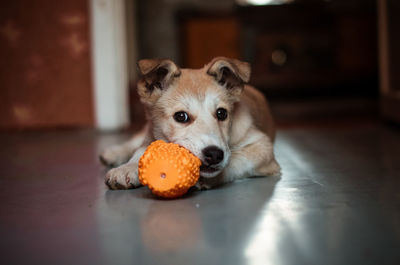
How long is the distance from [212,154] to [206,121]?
1.00ft

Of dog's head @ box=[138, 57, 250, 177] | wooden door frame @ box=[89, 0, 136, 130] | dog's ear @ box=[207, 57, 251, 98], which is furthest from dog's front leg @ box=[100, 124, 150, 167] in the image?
wooden door frame @ box=[89, 0, 136, 130]

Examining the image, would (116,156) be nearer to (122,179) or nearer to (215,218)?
(122,179)

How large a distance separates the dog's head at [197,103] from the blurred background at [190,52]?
303 centimetres

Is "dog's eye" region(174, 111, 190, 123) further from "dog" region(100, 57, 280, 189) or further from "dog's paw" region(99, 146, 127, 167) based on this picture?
"dog's paw" region(99, 146, 127, 167)

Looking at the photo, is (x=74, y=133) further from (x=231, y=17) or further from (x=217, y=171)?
(x=231, y=17)

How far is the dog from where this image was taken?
2.32 metres

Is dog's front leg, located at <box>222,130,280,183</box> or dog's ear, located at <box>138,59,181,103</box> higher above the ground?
dog's ear, located at <box>138,59,181,103</box>

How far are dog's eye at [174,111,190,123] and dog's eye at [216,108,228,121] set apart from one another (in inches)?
7.7

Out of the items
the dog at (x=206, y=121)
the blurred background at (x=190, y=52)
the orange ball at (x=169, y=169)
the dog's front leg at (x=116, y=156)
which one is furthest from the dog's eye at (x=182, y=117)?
the blurred background at (x=190, y=52)

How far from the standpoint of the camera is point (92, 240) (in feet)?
5.56

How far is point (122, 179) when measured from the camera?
2479 mm

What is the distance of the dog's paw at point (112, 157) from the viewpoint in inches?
130

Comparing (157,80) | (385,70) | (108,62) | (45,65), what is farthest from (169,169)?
(385,70)

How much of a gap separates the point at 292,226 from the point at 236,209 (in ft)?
1.13
